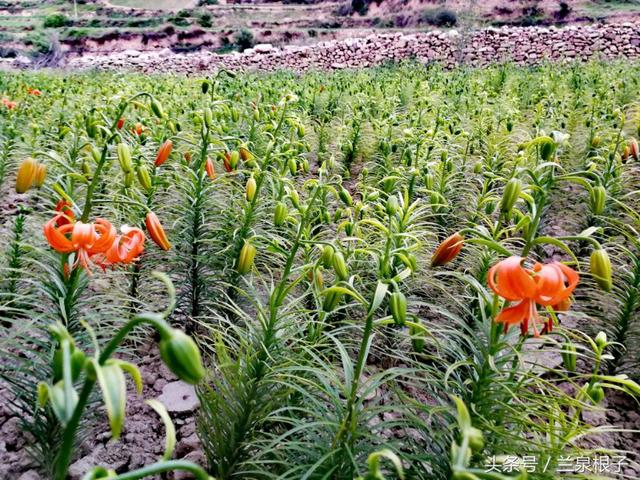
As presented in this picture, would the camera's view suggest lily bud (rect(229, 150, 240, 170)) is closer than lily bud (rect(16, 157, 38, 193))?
No

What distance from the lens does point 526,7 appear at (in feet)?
85.6

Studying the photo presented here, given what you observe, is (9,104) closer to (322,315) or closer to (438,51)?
(322,315)

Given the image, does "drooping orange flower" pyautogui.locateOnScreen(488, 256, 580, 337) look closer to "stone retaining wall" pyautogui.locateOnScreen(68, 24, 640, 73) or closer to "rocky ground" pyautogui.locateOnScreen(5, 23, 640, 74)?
"rocky ground" pyautogui.locateOnScreen(5, 23, 640, 74)

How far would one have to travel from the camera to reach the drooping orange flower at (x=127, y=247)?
4.01ft

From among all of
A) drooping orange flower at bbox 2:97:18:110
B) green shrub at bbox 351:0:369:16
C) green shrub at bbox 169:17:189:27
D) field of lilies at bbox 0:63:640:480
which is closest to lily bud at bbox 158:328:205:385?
field of lilies at bbox 0:63:640:480

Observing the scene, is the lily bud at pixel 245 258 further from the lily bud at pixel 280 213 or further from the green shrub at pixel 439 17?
the green shrub at pixel 439 17

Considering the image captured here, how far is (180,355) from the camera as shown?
0.64 m

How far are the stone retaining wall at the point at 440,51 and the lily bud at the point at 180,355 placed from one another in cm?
1293

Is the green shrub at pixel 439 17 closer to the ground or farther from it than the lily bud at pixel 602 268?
farther from it

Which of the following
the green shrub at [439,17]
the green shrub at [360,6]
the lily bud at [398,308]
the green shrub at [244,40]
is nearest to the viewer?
the lily bud at [398,308]

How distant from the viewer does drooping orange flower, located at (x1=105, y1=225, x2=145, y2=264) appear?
1224mm

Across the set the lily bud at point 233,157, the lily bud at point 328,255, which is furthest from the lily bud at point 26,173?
the lily bud at point 328,255

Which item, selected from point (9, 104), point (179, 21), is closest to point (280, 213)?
point (9, 104)

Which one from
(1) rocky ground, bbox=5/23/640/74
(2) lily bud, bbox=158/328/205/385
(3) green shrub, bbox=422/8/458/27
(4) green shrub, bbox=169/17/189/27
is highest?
(4) green shrub, bbox=169/17/189/27
